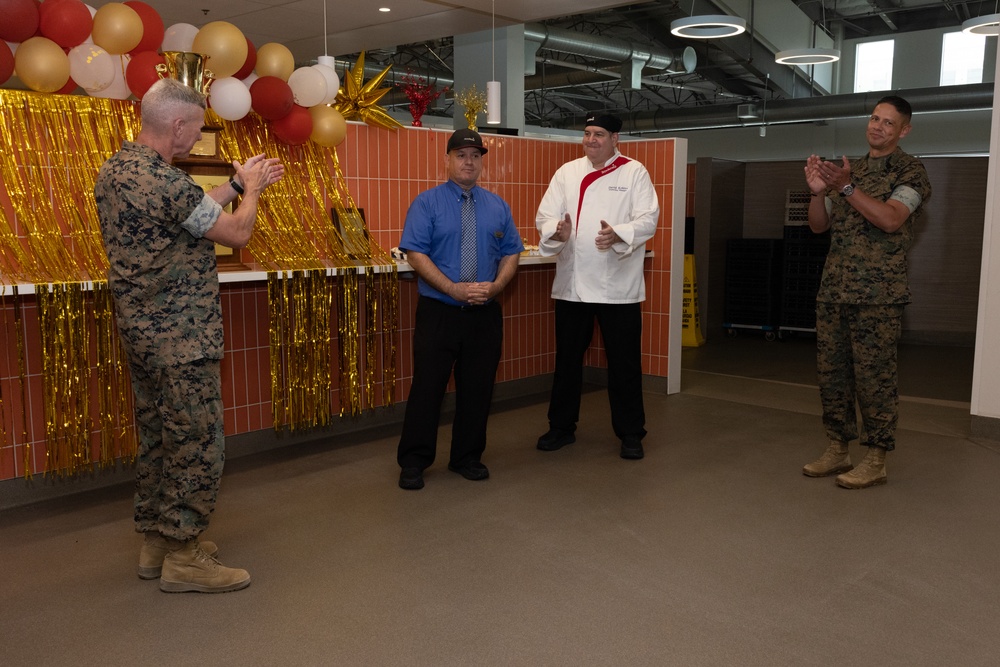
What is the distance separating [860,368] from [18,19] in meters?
3.78

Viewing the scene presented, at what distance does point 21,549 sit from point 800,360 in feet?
20.0

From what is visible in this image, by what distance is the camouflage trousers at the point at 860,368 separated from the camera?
368 centimetres

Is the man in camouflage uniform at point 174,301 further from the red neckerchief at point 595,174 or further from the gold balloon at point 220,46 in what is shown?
the red neckerchief at point 595,174

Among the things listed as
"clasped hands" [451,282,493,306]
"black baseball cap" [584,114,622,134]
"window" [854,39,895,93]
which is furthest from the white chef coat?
"window" [854,39,895,93]

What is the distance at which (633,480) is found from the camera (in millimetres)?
3904

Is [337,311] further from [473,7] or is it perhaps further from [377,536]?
[473,7]

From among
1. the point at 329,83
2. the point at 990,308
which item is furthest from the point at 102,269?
the point at 990,308

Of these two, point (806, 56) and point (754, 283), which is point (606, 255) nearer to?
point (754, 283)

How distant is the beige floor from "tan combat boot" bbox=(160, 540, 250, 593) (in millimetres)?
41

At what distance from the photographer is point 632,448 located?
425cm

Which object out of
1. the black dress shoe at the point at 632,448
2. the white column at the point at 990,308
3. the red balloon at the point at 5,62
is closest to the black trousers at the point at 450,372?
the black dress shoe at the point at 632,448

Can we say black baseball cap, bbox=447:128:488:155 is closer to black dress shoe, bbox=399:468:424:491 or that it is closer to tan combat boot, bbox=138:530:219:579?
black dress shoe, bbox=399:468:424:491

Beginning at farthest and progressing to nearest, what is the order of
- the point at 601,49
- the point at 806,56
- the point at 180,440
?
the point at 601,49
the point at 806,56
the point at 180,440

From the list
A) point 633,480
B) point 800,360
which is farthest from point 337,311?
point 800,360
